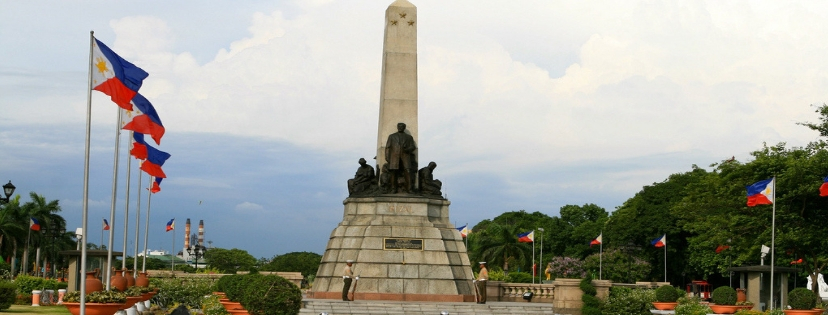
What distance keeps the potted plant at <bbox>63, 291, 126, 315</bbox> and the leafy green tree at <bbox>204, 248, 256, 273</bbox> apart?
90.8 m

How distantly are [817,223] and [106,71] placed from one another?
103ft

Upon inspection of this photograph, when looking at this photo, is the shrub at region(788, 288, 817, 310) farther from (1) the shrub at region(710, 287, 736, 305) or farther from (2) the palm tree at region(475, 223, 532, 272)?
(2) the palm tree at region(475, 223, 532, 272)

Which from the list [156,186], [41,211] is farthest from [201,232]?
[156,186]

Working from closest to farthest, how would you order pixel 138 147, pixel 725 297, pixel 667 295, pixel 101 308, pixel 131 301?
pixel 101 308 < pixel 131 301 < pixel 138 147 < pixel 725 297 < pixel 667 295

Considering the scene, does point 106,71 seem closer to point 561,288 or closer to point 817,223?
point 561,288

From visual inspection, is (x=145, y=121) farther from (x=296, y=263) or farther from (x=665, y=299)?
(x=296, y=263)

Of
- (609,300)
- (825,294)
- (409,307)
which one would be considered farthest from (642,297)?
(825,294)

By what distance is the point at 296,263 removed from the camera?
101 metres

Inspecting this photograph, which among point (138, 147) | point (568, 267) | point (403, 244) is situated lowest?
point (568, 267)

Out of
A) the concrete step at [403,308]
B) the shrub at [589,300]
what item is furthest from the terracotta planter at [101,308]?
the shrub at [589,300]

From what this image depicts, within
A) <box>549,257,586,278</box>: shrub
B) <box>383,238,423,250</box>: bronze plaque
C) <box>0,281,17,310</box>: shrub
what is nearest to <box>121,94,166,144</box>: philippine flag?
<box>0,281,17,310</box>: shrub

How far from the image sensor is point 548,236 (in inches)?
3615

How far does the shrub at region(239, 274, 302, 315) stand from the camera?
24.6 metres

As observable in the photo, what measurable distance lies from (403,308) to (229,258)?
85.0 meters
